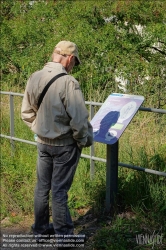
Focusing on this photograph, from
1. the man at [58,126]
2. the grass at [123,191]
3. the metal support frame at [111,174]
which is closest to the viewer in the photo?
the man at [58,126]

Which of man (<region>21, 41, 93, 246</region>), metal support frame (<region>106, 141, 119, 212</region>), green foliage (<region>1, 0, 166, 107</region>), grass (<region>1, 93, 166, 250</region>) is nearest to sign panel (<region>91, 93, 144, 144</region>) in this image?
metal support frame (<region>106, 141, 119, 212</region>)

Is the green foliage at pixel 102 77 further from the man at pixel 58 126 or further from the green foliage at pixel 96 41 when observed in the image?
the man at pixel 58 126

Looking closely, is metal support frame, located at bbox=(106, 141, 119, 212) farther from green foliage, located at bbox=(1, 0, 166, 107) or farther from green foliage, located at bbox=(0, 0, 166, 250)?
green foliage, located at bbox=(1, 0, 166, 107)

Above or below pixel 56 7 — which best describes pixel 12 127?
below

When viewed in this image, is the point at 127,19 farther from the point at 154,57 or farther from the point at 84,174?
the point at 84,174

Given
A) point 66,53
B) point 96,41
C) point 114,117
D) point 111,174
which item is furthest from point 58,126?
point 96,41

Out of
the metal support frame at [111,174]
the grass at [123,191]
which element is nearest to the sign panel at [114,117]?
the metal support frame at [111,174]

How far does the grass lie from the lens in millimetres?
5113

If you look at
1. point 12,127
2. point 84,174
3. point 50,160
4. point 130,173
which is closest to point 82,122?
point 50,160

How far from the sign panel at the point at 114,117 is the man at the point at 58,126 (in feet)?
1.43

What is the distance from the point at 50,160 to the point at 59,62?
3.12ft

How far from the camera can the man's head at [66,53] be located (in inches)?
186

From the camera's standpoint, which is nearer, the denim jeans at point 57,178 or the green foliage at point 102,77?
the denim jeans at point 57,178

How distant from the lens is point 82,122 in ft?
15.2
